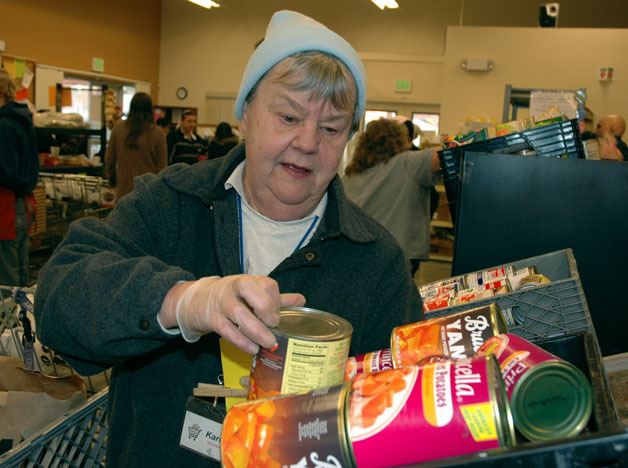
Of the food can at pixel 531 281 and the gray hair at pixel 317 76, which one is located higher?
the gray hair at pixel 317 76

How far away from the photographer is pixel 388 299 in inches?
60.9

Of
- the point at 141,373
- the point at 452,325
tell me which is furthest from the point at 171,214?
the point at 452,325

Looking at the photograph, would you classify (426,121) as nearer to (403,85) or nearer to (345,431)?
(403,85)

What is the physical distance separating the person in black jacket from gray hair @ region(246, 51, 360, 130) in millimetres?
3528

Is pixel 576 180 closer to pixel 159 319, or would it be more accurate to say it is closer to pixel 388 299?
pixel 388 299

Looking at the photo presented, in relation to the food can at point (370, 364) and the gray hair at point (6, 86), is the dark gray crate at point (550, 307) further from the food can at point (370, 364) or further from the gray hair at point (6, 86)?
the gray hair at point (6, 86)

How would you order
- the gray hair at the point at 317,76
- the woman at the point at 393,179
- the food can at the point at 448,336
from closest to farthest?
the food can at the point at 448,336
the gray hair at the point at 317,76
the woman at the point at 393,179

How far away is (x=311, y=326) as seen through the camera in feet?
3.29

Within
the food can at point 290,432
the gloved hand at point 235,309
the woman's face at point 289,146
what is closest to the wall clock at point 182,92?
the woman's face at point 289,146

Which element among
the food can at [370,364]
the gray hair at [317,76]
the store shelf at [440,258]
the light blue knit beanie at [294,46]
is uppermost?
the light blue knit beanie at [294,46]

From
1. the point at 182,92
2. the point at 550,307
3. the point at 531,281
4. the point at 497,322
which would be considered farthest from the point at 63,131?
the point at 182,92

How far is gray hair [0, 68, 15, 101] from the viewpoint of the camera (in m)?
4.38

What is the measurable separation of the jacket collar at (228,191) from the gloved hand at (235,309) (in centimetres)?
49

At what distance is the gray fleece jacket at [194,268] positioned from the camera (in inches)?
56.6
